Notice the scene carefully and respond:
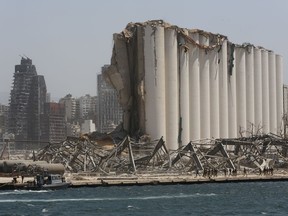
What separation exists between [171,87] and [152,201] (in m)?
67.9

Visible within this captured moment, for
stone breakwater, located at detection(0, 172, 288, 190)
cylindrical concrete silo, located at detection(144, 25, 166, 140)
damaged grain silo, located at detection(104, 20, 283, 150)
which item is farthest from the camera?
damaged grain silo, located at detection(104, 20, 283, 150)

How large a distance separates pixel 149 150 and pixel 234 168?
2012cm

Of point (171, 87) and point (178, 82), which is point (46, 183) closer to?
point (171, 87)

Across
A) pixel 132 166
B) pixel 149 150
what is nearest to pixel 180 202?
pixel 132 166

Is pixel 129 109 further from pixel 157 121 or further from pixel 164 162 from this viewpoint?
pixel 164 162

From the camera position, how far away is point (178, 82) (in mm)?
145500

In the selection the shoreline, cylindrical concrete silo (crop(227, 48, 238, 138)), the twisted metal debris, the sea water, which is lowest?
the sea water

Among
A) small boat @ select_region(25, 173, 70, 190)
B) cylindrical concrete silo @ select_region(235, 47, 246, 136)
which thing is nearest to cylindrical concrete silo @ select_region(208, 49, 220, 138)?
cylindrical concrete silo @ select_region(235, 47, 246, 136)

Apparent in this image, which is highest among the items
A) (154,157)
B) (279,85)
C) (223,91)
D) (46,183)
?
(279,85)

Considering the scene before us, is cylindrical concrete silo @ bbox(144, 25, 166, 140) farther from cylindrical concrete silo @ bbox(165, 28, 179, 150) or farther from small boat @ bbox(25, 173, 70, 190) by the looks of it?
small boat @ bbox(25, 173, 70, 190)

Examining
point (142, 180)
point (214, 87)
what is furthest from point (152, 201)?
point (214, 87)

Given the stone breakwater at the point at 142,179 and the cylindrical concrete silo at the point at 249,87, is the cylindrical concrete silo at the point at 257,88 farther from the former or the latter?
the stone breakwater at the point at 142,179

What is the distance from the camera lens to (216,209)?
67875mm

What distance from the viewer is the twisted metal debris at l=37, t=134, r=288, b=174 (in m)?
117
